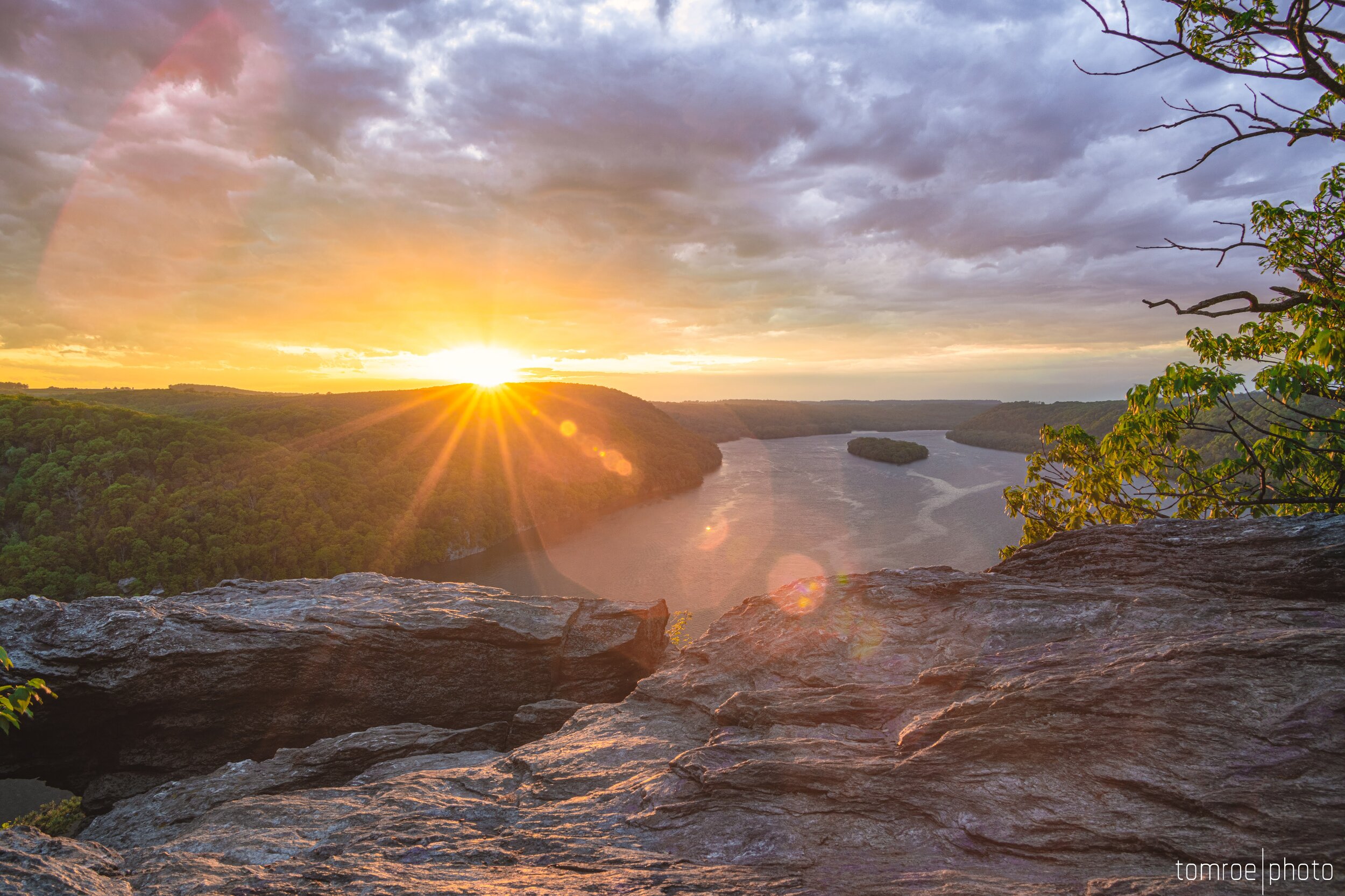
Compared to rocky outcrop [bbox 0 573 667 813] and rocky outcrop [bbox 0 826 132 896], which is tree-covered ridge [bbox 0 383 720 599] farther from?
rocky outcrop [bbox 0 826 132 896]

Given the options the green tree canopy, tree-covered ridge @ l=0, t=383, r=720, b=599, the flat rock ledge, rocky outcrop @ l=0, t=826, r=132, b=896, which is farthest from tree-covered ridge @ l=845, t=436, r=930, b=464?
rocky outcrop @ l=0, t=826, r=132, b=896

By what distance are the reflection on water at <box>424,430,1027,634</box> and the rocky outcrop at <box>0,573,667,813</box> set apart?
35.1 metres

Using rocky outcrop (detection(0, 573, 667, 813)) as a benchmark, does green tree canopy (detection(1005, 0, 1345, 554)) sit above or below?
above

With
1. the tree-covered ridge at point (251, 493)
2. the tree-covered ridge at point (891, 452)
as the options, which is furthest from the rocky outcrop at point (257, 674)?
the tree-covered ridge at point (891, 452)

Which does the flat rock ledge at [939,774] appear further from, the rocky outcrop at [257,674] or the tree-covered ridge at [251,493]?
the tree-covered ridge at [251,493]

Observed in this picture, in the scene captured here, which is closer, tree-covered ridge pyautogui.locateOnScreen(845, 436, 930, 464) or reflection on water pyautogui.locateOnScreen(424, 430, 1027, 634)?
reflection on water pyautogui.locateOnScreen(424, 430, 1027, 634)

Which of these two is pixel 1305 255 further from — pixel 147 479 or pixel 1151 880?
pixel 147 479

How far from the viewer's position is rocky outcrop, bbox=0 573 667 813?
1711cm

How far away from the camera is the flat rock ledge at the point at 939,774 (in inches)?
255

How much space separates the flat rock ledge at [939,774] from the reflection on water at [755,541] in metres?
42.7

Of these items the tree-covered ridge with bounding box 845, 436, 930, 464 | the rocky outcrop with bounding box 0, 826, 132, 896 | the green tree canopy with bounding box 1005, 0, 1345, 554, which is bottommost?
the tree-covered ridge with bounding box 845, 436, 930, 464

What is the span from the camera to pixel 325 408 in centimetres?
16525

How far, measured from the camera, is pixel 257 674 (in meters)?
17.8

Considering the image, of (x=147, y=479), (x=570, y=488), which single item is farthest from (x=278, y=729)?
(x=570, y=488)
